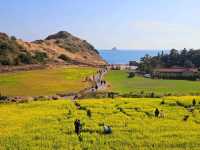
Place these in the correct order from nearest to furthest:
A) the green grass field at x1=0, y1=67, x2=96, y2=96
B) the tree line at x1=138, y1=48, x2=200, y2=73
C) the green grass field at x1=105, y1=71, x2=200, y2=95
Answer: the green grass field at x1=0, y1=67, x2=96, y2=96 → the green grass field at x1=105, y1=71, x2=200, y2=95 → the tree line at x1=138, y1=48, x2=200, y2=73

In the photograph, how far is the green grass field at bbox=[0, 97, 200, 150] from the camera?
89.9 feet

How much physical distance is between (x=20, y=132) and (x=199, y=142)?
12.6 m

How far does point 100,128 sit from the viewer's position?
31.8m

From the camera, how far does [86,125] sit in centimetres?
3319

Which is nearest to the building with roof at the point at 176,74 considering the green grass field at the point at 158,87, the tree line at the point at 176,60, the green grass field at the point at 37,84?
the green grass field at the point at 158,87

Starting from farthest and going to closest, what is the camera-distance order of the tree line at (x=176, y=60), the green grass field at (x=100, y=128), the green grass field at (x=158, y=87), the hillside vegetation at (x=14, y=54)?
the tree line at (x=176, y=60)
the hillside vegetation at (x=14, y=54)
the green grass field at (x=158, y=87)
the green grass field at (x=100, y=128)

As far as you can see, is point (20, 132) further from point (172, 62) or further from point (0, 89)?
point (172, 62)

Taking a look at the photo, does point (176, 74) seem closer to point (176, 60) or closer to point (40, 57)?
point (176, 60)

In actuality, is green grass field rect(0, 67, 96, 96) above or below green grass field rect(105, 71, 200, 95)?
above

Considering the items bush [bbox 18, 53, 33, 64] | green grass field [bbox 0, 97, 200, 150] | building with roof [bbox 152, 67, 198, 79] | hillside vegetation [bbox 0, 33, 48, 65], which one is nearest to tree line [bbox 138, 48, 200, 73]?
building with roof [bbox 152, 67, 198, 79]

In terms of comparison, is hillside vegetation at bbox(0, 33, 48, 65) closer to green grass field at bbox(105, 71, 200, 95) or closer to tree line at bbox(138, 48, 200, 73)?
tree line at bbox(138, 48, 200, 73)

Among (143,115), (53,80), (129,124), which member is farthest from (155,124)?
(53,80)

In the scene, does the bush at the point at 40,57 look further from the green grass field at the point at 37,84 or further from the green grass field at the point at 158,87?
the green grass field at the point at 158,87

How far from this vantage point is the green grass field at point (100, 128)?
89.9ft
